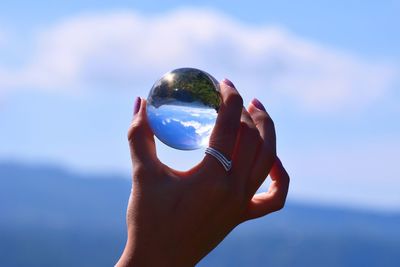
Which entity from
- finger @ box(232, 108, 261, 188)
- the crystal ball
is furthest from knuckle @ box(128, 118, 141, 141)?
finger @ box(232, 108, 261, 188)

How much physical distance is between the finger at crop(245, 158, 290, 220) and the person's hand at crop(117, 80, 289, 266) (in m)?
0.14

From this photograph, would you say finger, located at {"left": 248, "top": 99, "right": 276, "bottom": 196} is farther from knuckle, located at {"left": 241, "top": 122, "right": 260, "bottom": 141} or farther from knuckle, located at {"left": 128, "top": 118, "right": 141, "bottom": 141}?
knuckle, located at {"left": 128, "top": 118, "right": 141, "bottom": 141}

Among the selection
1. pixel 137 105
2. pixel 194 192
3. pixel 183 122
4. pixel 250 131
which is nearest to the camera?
pixel 194 192

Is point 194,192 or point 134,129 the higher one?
point 134,129

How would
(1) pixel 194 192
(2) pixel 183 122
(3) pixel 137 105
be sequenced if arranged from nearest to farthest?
(1) pixel 194 192
(3) pixel 137 105
(2) pixel 183 122

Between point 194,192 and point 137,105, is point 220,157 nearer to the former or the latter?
point 194,192

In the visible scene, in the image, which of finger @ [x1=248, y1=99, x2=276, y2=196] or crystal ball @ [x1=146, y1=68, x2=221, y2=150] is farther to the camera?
crystal ball @ [x1=146, y1=68, x2=221, y2=150]

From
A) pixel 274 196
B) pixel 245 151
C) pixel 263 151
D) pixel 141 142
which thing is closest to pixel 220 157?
pixel 245 151

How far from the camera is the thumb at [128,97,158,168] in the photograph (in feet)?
14.3

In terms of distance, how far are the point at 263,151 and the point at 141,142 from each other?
54 centimetres

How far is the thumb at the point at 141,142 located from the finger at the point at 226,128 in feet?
0.81

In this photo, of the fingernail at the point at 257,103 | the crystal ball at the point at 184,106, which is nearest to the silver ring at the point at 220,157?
the crystal ball at the point at 184,106

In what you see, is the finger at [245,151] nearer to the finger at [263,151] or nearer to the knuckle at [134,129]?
→ the finger at [263,151]

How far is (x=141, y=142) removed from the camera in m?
4.41
